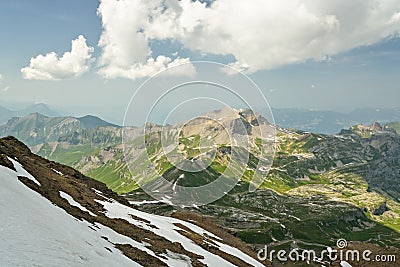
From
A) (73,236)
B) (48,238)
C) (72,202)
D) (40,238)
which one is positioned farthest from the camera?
(72,202)

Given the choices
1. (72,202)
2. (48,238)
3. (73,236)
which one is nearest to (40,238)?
(48,238)

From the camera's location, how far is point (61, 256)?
21.9 meters

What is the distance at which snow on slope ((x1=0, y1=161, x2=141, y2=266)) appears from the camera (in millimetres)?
19938

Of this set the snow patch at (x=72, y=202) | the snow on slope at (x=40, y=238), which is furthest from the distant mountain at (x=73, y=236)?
the snow patch at (x=72, y=202)

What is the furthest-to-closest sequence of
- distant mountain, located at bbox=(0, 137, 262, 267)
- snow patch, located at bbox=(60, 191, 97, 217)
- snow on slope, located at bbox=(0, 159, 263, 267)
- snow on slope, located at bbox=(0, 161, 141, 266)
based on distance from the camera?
snow patch, located at bbox=(60, 191, 97, 217) → distant mountain, located at bbox=(0, 137, 262, 267) → snow on slope, located at bbox=(0, 159, 263, 267) → snow on slope, located at bbox=(0, 161, 141, 266)

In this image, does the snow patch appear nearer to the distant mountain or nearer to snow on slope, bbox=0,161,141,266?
the distant mountain

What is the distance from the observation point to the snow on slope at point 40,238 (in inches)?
785

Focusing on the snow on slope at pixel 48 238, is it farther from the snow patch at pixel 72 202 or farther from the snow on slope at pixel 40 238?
the snow patch at pixel 72 202

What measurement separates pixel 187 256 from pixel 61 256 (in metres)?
28.7

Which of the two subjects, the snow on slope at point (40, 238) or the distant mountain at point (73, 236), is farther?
the distant mountain at point (73, 236)

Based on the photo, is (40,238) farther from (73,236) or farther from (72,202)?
(72,202)

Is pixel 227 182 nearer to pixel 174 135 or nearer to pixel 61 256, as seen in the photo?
pixel 174 135

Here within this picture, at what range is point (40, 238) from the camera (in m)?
23.1

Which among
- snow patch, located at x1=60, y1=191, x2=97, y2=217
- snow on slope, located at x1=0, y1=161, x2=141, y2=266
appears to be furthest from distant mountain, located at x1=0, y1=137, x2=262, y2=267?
snow patch, located at x1=60, y1=191, x2=97, y2=217
